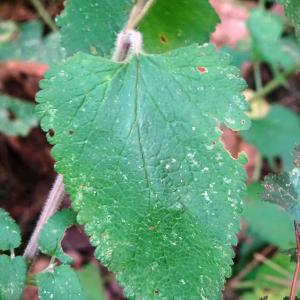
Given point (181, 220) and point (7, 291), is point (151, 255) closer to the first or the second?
point (181, 220)

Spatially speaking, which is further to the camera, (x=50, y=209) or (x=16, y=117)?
(x=16, y=117)

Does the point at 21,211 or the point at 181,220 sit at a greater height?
the point at 181,220

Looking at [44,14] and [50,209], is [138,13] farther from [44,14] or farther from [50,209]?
[44,14]

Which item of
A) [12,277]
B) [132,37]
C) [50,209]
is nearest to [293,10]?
[132,37]

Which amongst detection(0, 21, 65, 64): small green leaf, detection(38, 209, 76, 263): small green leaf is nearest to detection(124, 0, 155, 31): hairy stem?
detection(38, 209, 76, 263): small green leaf

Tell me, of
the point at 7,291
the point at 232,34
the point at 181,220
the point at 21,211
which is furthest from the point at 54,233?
the point at 232,34

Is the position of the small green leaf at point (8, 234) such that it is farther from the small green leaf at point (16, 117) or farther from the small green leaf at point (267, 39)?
the small green leaf at point (267, 39)
